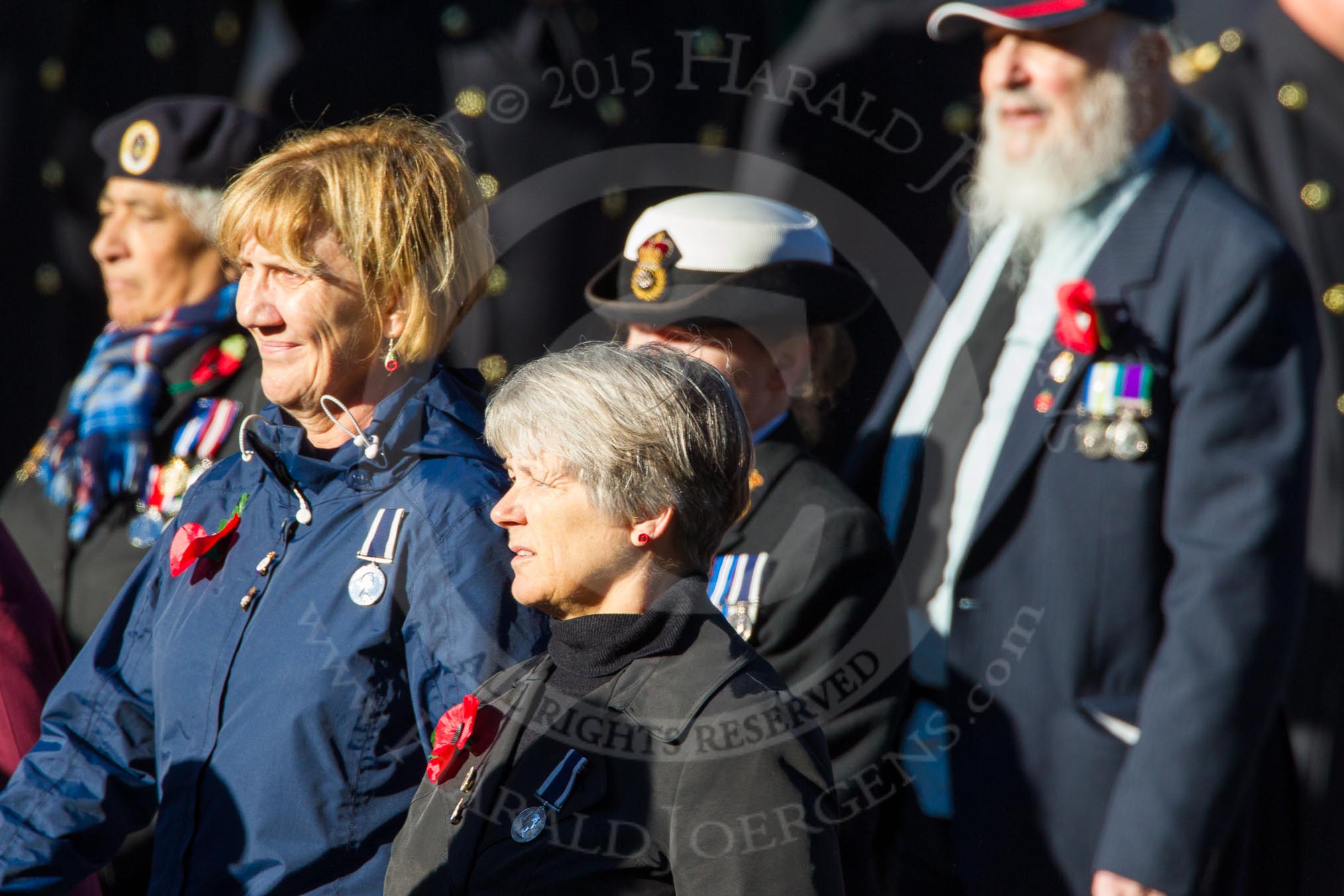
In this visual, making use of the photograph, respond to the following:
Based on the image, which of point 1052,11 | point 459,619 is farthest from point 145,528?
point 1052,11

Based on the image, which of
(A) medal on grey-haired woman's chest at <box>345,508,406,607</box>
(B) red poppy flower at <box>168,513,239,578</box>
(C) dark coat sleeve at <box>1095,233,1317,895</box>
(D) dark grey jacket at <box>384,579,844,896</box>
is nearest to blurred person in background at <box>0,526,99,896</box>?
(B) red poppy flower at <box>168,513,239,578</box>

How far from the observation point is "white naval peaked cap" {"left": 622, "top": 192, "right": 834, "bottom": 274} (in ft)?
8.45

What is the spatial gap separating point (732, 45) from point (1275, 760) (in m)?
1.90

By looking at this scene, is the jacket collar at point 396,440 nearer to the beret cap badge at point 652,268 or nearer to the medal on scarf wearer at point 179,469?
the beret cap badge at point 652,268

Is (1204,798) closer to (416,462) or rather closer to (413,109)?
(416,462)

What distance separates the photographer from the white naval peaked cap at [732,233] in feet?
8.45

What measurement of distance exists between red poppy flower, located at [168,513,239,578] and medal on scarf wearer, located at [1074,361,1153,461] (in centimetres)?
136

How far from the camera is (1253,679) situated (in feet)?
7.32

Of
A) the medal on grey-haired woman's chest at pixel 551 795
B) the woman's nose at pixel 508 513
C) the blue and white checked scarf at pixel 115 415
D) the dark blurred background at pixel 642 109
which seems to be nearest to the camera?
the medal on grey-haired woman's chest at pixel 551 795

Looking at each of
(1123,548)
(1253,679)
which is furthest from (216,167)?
(1253,679)

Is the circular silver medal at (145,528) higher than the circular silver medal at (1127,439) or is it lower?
lower

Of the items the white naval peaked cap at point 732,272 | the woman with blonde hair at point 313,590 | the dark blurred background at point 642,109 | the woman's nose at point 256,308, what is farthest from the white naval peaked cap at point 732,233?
the woman's nose at point 256,308

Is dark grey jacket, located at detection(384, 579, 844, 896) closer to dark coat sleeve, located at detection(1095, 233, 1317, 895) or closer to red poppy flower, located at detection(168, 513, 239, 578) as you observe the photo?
red poppy flower, located at detection(168, 513, 239, 578)

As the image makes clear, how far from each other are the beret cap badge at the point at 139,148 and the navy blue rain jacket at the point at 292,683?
Result: 57.6 inches
